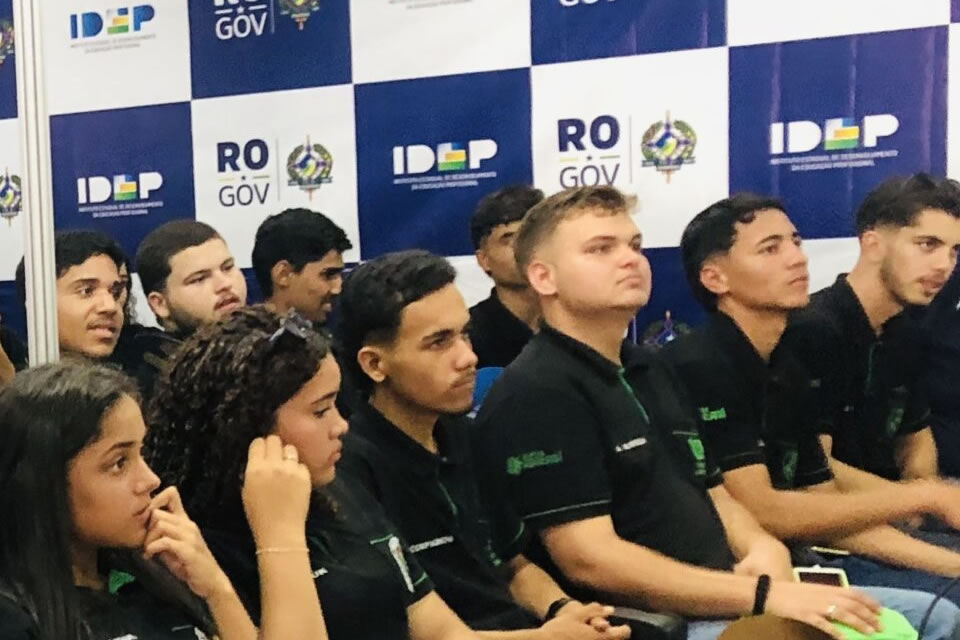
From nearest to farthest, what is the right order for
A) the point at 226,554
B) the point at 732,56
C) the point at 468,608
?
the point at 226,554 → the point at 468,608 → the point at 732,56

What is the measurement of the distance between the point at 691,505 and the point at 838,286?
79 centimetres

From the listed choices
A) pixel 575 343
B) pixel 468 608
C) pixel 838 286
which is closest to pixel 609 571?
pixel 468 608

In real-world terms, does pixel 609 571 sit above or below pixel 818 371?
below

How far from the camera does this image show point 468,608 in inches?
65.9

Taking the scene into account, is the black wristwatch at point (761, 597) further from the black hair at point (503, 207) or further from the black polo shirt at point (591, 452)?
the black hair at point (503, 207)

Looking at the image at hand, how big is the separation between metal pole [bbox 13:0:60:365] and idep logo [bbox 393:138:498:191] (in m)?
1.14

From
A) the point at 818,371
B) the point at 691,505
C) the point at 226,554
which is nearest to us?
the point at 226,554

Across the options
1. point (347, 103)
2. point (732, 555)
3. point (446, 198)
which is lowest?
point (732, 555)

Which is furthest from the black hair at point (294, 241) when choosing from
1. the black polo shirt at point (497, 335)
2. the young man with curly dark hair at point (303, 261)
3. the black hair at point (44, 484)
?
the black hair at point (44, 484)

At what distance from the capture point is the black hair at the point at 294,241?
8.87ft

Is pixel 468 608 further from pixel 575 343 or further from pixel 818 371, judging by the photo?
pixel 818 371

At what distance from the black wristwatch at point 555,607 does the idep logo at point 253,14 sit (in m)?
1.76

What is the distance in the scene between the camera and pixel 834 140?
8.05 ft

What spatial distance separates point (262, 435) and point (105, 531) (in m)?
0.24
